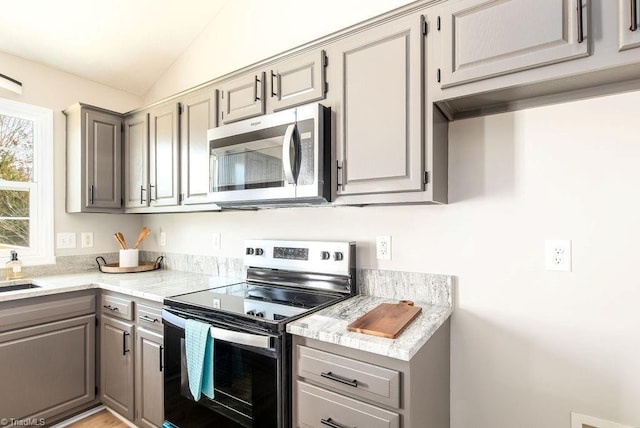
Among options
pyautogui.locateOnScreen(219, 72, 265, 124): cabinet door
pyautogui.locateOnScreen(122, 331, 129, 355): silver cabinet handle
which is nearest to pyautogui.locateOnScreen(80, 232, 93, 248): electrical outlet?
pyautogui.locateOnScreen(122, 331, 129, 355): silver cabinet handle

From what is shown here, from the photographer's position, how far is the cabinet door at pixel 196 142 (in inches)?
83.1

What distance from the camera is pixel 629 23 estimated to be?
994 millimetres

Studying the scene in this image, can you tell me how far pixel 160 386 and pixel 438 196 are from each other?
177 centimetres

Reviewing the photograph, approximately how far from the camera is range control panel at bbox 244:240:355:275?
5.91ft

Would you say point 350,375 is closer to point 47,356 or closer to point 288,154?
point 288,154

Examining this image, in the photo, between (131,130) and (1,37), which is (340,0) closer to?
(131,130)

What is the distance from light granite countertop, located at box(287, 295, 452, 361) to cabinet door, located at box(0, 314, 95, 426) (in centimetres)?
171

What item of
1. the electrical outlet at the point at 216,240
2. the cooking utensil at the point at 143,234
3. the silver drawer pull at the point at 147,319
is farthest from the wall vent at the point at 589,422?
the cooking utensil at the point at 143,234

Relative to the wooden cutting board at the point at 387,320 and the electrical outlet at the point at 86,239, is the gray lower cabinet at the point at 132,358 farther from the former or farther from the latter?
the wooden cutting board at the point at 387,320

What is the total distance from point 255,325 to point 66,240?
7.08 feet

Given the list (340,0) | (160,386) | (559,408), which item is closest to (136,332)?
(160,386)

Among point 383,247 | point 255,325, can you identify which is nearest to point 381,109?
point 383,247

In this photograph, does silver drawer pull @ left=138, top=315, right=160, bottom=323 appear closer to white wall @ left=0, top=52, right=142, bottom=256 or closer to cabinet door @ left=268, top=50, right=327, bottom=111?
white wall @ left=0, top=52, right=142, bottom=256

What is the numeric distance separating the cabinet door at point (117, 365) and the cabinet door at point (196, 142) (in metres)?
0.91
